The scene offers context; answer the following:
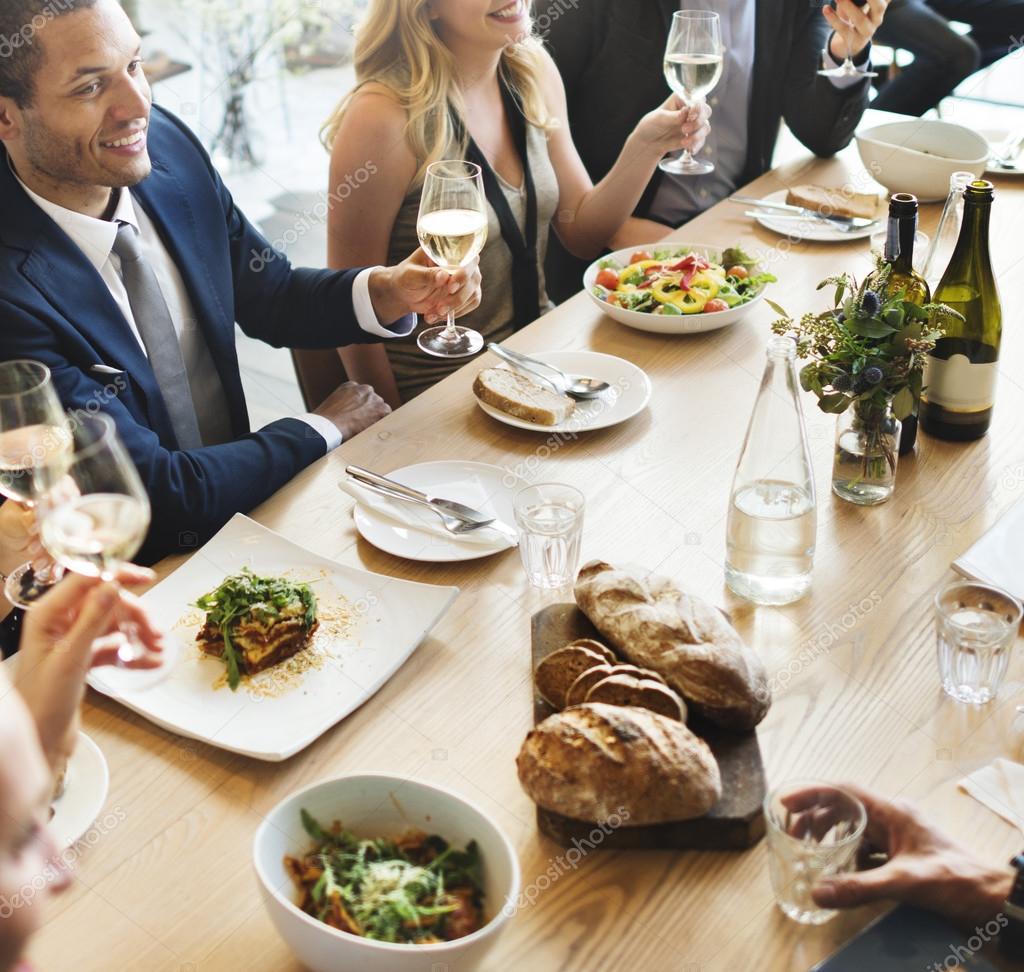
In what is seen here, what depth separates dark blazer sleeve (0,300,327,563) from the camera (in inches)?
60.4

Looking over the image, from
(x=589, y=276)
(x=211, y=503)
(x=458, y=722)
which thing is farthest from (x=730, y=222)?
(x=458, y=722)

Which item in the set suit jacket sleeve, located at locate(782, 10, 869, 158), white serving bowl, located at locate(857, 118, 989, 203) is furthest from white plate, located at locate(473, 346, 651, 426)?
suit jacket sleeve, located at locate(782, 10, 869, 158)

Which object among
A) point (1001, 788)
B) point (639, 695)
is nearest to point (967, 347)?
point (1001, 788)

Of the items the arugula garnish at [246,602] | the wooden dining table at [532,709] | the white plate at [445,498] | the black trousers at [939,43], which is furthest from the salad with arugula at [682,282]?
the black trousers at [939,43]

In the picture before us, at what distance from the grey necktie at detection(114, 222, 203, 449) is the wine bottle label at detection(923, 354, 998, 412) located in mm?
1135

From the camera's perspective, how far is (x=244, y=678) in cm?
117

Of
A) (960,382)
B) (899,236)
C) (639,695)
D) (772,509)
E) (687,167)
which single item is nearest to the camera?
(639,695)

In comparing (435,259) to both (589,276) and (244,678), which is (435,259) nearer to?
(589,276)

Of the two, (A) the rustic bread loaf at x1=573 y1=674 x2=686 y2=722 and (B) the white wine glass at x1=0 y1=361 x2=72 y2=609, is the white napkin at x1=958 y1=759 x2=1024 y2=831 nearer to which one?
(A) the rustic bread loaf at x1=573 y1=674 x2=686 y2=722

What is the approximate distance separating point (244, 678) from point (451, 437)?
56cm

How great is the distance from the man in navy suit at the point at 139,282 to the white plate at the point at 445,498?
0.19 meters

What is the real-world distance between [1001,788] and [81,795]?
82 cm

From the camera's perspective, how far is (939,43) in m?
3.50

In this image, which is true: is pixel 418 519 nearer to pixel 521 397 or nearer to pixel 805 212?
pixel 521 397
